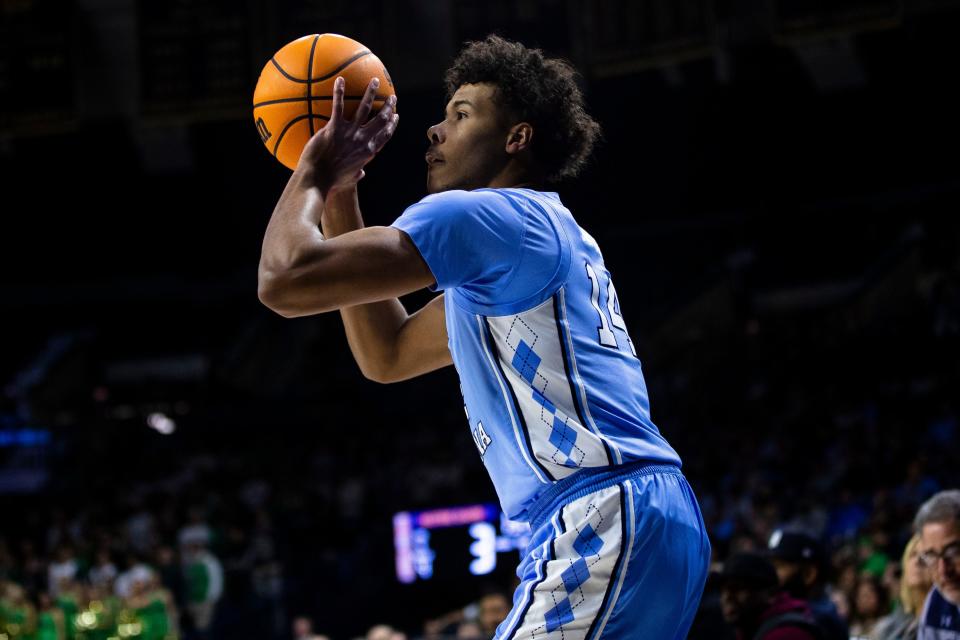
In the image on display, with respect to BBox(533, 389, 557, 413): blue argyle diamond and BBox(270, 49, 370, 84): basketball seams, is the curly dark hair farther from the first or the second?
BBox(533, 389, 557, 413): blue argyle diamond

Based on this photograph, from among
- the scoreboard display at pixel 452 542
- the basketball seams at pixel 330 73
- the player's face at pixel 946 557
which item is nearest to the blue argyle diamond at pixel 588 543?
the basketball seams at pixel 330 73

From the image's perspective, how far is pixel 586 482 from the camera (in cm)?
240

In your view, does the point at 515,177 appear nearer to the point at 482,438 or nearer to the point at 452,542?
the point at 482,438

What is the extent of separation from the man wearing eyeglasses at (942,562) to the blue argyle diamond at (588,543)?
1972 mm

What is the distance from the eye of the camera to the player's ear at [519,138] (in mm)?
2714

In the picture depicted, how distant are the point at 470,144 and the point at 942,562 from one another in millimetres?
2193

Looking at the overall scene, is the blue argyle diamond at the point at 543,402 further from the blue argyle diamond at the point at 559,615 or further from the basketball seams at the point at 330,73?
the basketball seams at the point at 330,73

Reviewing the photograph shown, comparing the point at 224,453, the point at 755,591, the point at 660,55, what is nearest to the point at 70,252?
the point at 224,453

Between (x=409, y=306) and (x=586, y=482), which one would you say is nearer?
(x=586, y=482)

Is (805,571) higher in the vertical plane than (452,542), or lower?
higher

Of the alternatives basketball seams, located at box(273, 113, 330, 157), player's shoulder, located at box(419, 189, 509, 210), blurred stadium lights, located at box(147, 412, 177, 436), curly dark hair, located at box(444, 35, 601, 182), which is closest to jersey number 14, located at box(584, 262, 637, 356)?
player's shoulder, located at box(419, 189, 509, 210)

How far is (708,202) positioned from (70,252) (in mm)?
11200

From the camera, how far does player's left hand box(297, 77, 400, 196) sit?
2576 mm

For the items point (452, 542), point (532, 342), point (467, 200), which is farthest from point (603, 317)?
point (452, 542)
